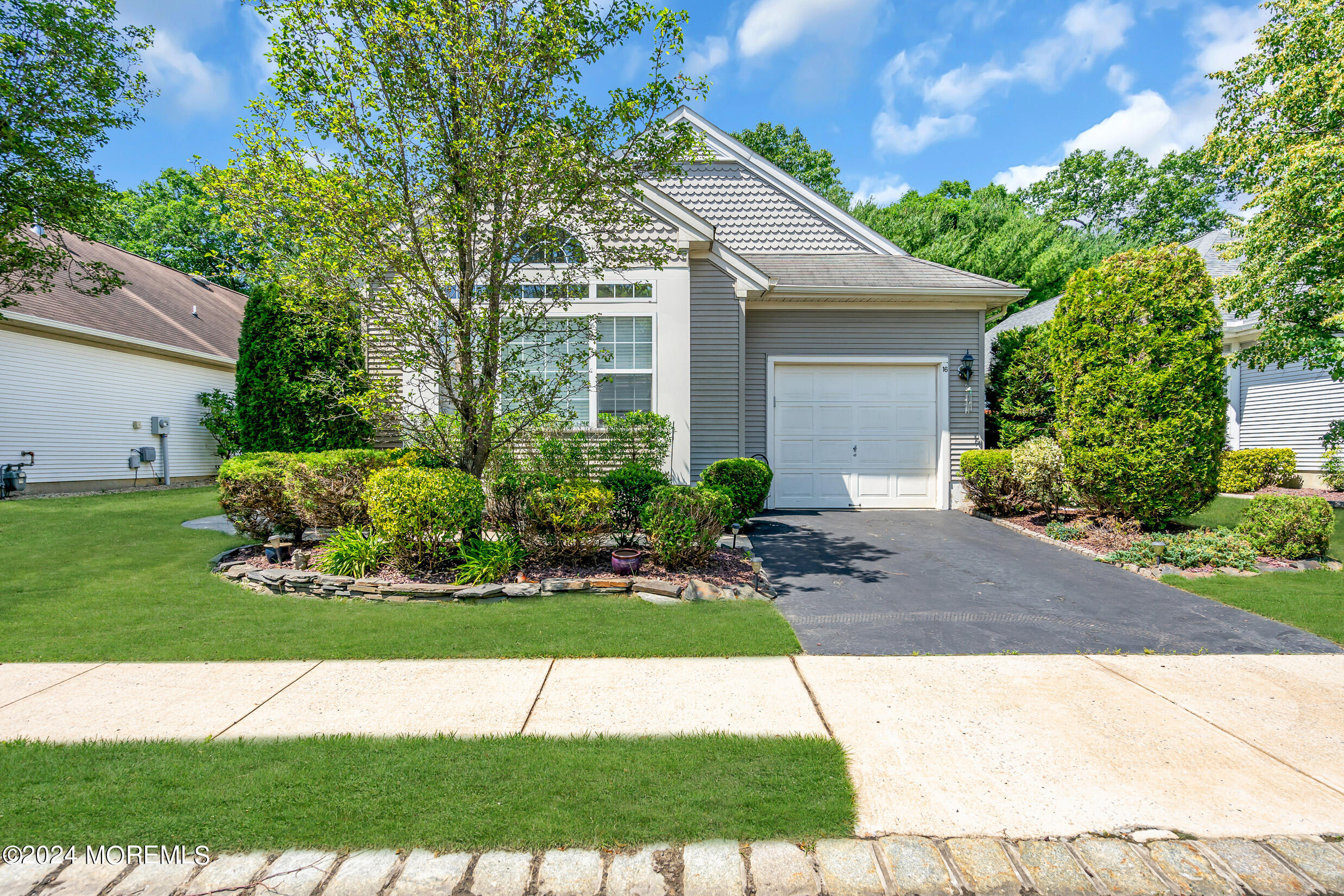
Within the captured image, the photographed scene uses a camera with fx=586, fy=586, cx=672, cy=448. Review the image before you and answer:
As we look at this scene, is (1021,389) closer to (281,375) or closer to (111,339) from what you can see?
(281,375)

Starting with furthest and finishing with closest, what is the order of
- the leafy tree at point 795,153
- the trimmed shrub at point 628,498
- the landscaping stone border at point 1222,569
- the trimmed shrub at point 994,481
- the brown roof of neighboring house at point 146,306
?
the leafy tree at point 795,153 < the brown roof of neighboring house at point 146,306 < the trimmed shrub at point 994,481 < the trimmed shrub at point 628,498 < the landscaping stone border at point 1222,569

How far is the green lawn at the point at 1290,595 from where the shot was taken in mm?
4785

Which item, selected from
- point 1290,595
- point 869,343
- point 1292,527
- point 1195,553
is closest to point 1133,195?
point 869,343

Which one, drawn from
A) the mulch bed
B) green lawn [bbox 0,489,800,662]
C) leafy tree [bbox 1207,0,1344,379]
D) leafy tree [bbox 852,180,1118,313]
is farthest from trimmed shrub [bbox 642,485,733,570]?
leafy tree [bbox 852,180,1118,313]

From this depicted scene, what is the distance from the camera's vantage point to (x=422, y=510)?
563 centimetres

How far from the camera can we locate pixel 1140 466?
23.9 feet

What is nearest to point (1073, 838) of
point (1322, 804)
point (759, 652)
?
point (1322, 804)

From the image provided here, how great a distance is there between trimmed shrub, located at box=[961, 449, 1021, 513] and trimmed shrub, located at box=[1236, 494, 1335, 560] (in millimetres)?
2910

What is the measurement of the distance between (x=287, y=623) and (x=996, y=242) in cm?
2422

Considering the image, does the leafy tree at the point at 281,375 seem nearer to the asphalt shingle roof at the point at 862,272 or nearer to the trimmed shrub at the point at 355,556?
the trimmed shrub at the point at 355,556

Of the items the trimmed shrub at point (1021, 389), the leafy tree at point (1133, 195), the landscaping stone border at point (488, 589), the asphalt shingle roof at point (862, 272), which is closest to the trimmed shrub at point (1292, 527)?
the trimmed shrub at point (1021, 389)

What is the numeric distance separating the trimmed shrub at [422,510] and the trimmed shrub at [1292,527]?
8.85 metres

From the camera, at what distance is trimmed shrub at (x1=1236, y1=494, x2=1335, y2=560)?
6.55 metres

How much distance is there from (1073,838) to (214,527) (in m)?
10.2
